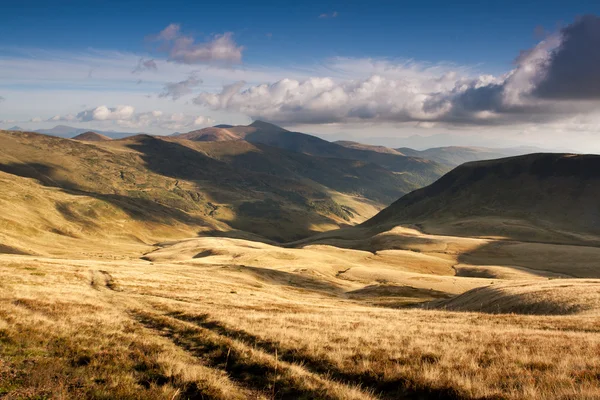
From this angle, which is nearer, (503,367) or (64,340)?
(503,367)

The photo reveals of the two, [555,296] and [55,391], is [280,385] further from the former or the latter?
[555,296]

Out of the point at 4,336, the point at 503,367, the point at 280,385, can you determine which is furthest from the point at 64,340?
the point at 503,367

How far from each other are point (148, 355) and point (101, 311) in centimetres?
1315

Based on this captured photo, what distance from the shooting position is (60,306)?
87.6ft

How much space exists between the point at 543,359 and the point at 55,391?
16827mm

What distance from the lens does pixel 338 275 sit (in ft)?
367

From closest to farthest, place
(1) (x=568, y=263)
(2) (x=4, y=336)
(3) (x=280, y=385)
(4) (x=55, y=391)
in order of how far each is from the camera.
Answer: (4) (x=55, y=391) < (3) (x=280, y=385) < (2) (x=4, y=336) < (1) (x=568, y=263)

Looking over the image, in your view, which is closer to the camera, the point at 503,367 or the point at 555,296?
the point at 503,367

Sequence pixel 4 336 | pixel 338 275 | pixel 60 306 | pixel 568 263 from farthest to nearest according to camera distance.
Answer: pixel 568 263 → pixel 338 275 → pixel 60 306 → pixel 4 336

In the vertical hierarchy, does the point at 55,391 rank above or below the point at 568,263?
above

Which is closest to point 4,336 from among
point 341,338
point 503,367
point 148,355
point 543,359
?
point 148,355

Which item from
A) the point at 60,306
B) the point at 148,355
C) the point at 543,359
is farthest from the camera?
the point at 60,306

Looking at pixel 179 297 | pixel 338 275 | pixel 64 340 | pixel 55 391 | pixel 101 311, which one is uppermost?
pixel 55 391

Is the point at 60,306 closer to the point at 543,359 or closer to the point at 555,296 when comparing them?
the point at 543,359
